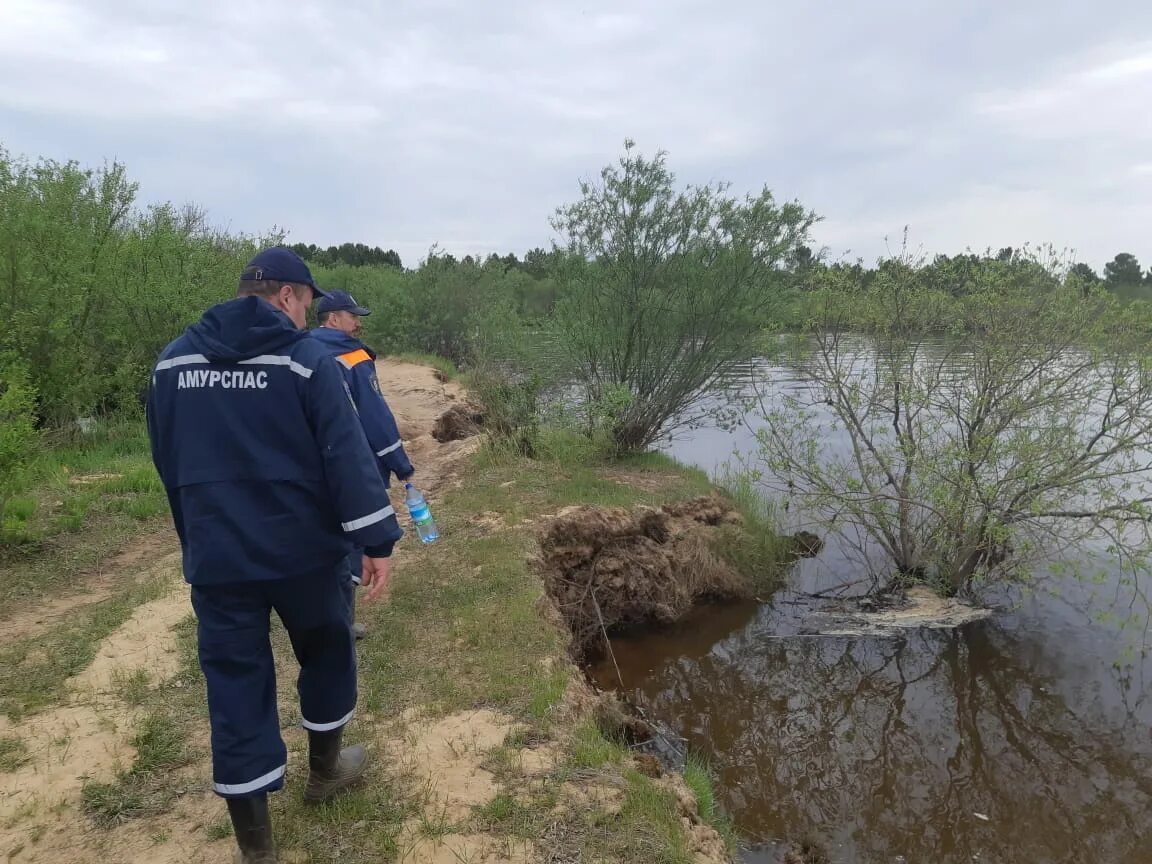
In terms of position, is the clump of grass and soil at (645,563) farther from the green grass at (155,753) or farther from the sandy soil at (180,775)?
the green grass at (155,753)

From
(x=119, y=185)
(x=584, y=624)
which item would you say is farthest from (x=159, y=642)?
(x=119, y=185)

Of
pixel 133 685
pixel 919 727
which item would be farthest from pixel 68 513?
pixel 919 727

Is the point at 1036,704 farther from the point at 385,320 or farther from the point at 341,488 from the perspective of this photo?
the point at 385,320

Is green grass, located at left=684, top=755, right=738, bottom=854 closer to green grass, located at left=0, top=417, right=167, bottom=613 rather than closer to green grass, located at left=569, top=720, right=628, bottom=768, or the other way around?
green grass, located at left=569, top=720, right=628, bottom=768

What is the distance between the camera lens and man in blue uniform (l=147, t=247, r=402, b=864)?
2.26m

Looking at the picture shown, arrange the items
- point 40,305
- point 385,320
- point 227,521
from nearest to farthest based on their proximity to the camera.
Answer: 1. point 227,521
2. point 40,305
3. point 385,320

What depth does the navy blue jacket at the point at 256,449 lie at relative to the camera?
7.39 feet

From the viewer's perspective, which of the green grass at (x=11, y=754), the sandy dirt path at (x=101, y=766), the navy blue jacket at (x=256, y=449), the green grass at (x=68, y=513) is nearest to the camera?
the navy blue jacket at (x=256, y=449)

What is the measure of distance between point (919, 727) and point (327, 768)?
4.81 meters

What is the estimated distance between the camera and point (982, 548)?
721cm

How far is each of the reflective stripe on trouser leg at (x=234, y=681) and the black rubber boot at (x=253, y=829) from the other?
2.9 inches

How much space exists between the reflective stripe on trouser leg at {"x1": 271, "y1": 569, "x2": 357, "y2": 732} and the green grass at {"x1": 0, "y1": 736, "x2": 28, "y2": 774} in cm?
155

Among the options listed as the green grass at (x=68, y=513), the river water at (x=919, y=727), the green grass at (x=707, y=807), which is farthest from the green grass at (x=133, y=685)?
the river water at (x=919, y=727)

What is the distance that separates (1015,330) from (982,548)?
2.24 m
